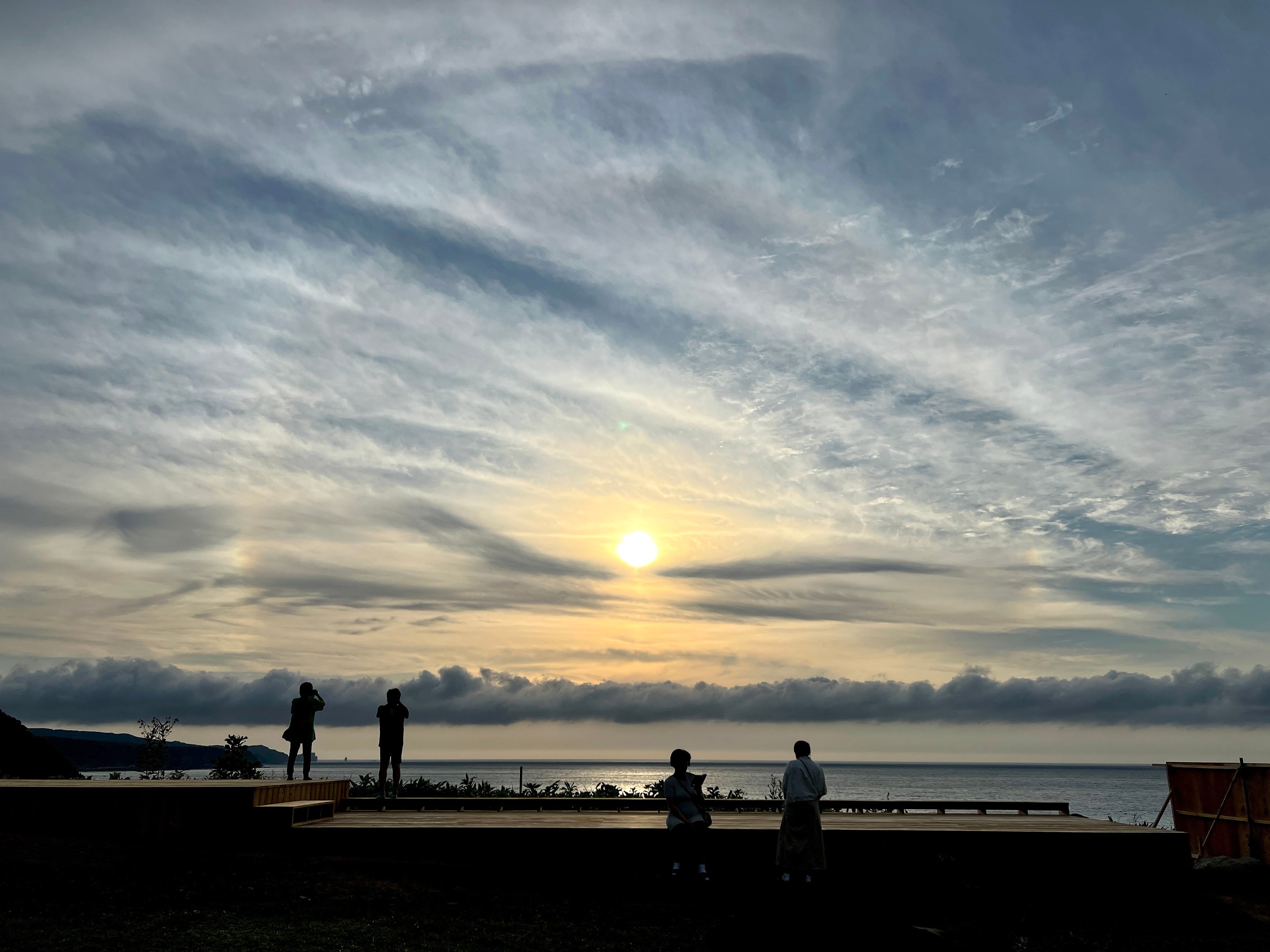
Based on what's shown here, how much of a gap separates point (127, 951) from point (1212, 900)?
50.8ft

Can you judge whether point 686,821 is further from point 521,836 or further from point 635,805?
point 635,805

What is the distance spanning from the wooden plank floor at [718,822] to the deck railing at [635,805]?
55 cm

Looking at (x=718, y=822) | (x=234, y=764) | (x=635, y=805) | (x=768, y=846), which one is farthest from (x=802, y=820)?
(x=234, y=764)

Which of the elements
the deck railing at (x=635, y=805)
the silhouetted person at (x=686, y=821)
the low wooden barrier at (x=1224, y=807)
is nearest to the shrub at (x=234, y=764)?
the deck railing at (x=635, y=805)

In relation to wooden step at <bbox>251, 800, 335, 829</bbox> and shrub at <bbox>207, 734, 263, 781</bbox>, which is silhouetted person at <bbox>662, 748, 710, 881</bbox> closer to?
wooden step at <bbox>251, 800, 335, 829</bbox>

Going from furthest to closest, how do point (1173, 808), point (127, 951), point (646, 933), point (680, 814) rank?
point (1173, 808) < point (680, 814) < point (646, 933) < point (127, 951)

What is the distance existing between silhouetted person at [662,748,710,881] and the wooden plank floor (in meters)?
1.13

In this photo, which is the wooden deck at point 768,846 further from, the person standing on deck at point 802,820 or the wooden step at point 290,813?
the person standing on deck at point 802,820

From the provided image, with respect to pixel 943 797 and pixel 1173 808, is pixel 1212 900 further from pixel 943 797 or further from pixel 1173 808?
pixel 943 797

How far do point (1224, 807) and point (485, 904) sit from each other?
14.7m

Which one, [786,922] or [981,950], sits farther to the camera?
[981,950]

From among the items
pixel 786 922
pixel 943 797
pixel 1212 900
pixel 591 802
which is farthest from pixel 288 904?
pixel 943 797

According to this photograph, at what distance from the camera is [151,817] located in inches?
541

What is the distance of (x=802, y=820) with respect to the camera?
12828mm
